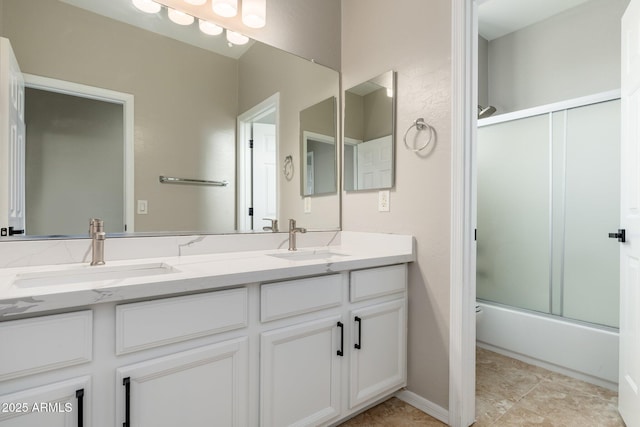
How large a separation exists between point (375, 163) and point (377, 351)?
3.34ft

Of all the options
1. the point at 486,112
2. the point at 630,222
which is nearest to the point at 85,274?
the point at 630,222

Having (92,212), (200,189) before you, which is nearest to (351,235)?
(200,189)

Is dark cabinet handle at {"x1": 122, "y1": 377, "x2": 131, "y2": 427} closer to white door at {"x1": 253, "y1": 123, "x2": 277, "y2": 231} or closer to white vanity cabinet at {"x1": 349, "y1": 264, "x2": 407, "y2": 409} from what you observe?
white vanity cabinet at {"x1": 349, "y1": 264, "x2": 407, "y2": 409}

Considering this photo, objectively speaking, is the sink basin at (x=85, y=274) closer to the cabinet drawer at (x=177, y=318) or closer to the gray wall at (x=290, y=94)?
the cabinet drawer at (x=177, y=318)

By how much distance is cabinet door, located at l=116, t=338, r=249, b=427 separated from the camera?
3.22ft

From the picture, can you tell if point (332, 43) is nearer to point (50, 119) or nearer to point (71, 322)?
point (50, 119)

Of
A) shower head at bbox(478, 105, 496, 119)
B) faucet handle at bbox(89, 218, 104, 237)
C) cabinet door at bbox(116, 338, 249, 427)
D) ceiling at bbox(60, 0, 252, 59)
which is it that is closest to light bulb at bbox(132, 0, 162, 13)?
ceiling at bbox(60, 0, 252, 59)

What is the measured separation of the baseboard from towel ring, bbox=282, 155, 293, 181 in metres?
1.36

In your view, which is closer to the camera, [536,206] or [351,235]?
[351,235]

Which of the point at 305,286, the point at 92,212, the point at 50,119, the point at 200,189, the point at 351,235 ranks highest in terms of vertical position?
the point at 50,119

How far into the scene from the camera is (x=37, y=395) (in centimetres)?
85

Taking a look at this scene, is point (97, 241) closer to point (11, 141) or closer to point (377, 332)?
point (11, 141)

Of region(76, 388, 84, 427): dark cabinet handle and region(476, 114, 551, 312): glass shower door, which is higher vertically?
region(476, 114, 551, 312): glass shower door

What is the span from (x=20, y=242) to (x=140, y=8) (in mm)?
1107
